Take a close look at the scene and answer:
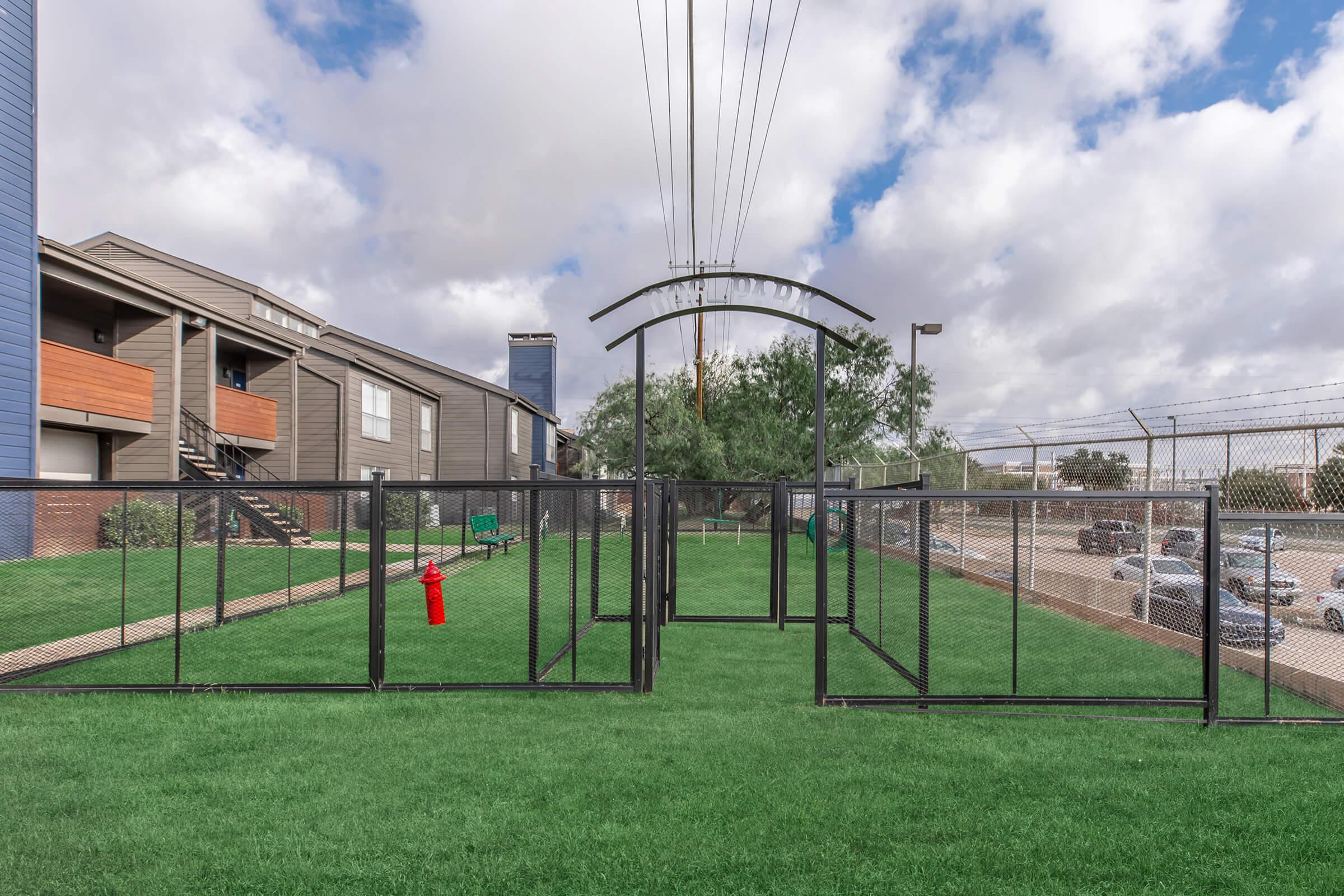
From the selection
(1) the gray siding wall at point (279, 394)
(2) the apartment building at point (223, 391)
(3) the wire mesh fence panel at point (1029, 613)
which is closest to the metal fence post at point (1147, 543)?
(3) the wire mesh fence panel at point (1029, 613)

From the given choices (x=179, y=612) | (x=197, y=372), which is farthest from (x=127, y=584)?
(x=197, y=372)

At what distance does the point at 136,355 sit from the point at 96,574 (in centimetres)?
795

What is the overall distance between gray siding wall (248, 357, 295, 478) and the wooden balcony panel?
0.44 m

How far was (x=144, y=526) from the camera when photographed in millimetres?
15008

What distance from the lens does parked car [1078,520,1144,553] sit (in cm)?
1001

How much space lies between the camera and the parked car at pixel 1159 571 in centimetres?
888

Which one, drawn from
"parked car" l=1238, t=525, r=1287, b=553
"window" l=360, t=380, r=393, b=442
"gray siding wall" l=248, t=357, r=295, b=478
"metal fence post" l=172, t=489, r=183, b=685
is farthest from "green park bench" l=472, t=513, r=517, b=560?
"window" l=360, t=380, r=393, b=442

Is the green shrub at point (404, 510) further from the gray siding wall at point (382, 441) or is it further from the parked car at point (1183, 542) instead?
the parked car at point (1183, 542)

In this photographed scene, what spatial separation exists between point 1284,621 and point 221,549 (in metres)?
11.0

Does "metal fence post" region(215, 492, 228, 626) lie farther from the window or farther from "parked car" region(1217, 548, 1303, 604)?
the window

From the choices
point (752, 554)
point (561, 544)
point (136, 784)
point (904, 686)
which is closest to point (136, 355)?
point (561, 544)

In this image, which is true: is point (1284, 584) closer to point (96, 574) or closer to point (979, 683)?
point (979, 683)

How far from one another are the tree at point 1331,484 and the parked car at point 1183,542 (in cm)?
145

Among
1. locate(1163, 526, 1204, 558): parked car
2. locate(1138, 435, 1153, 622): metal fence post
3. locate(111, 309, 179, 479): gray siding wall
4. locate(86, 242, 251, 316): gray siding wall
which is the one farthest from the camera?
locate(86, 242, 251, 316): gray siding wall
